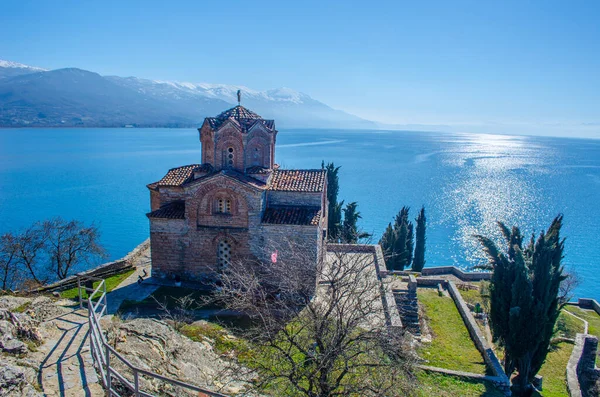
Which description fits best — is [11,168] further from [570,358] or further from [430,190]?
[570,358]

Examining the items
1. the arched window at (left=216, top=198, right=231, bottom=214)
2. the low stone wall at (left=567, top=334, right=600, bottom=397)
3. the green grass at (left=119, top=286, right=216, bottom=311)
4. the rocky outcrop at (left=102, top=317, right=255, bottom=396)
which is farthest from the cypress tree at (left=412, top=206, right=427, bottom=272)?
the rocky outcrop at (left=102, top=317, right=255, bottom=396)

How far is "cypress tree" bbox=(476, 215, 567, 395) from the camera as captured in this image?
14836mm

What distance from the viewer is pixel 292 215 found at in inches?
764

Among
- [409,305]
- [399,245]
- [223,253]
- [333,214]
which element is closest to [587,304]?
[399,245]

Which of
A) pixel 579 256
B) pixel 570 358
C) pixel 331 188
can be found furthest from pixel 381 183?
pixel 570 358

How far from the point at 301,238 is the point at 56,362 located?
40.9 feet

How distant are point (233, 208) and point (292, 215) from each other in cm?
289

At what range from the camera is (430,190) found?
7694 cm

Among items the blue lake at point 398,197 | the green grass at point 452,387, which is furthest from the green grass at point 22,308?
the blue lake at point 398,197

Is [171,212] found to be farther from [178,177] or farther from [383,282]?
[383,282]

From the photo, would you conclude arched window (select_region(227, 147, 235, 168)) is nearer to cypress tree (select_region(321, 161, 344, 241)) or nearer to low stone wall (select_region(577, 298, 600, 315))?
cypress tree (select_region(321, 161, 344, 241))

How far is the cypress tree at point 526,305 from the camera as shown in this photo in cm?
1484

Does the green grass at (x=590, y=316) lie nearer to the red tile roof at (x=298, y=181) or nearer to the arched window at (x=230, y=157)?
the red tile roof at (x=298, y=181)

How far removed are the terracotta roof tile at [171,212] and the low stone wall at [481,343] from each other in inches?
564
